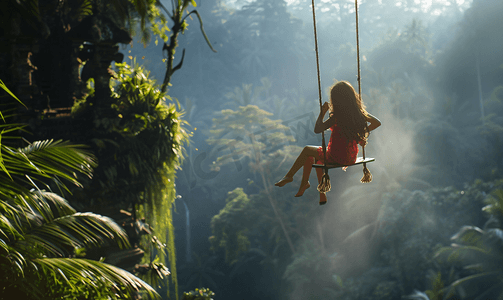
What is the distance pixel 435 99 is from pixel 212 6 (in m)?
29.2

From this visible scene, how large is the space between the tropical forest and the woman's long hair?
0.10ft

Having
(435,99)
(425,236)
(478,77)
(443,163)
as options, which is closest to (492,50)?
(478,77)

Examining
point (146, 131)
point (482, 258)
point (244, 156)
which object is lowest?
point (482, 258)

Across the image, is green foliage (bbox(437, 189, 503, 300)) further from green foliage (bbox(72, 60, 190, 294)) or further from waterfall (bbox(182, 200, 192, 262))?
waterfall (bbox(182, 200, 192, 262))

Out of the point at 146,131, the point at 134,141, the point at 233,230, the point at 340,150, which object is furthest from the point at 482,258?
the point at 340,150

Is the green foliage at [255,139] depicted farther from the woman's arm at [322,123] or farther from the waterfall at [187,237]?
the woman's arm at [322,123]

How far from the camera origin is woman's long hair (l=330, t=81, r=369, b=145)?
2883 millimetres

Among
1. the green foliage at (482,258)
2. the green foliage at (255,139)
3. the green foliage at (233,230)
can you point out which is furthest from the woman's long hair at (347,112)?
the green foliage at (233,230)

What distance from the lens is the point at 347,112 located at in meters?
2.88

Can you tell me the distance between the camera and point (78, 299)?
408 centimetres

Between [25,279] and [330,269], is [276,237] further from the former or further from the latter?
[25,279]

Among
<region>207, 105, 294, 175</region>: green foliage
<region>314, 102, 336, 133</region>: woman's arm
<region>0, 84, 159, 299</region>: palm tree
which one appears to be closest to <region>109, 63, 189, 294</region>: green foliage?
<region>0, 84, 159, 299</region>: palm tree

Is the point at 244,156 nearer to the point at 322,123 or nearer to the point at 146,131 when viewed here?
the point at 146,131

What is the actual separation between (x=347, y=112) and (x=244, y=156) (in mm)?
28310
